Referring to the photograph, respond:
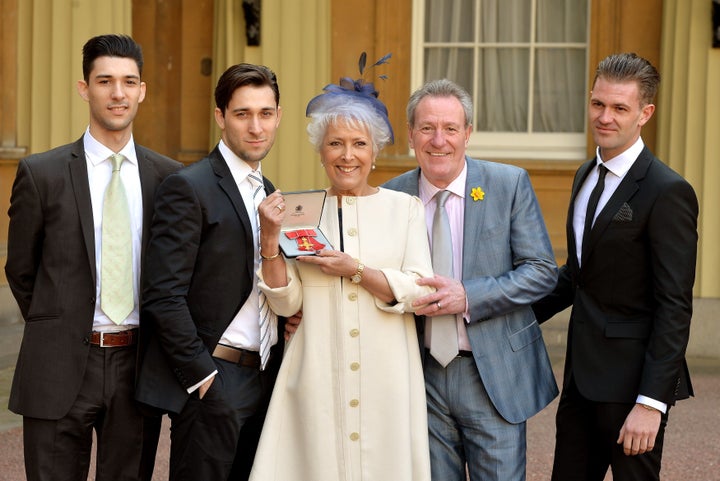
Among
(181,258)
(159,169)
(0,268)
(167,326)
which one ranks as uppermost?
(159,169)

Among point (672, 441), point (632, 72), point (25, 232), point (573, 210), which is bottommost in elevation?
point (672, 441)

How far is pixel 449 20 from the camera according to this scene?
29.0 ft

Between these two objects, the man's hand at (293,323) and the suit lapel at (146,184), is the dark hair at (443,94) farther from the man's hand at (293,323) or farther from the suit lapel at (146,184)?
the suit lapel at (146,184)

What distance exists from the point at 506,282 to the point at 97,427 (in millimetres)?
1477

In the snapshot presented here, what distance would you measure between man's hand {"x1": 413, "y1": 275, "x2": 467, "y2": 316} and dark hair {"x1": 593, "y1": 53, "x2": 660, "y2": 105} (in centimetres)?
87

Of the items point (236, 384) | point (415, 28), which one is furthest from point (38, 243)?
point (415, 28)

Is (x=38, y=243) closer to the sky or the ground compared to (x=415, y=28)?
closer to the ground

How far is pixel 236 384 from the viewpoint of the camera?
3422 millimetres

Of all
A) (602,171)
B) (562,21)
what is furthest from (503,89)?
(602,171)

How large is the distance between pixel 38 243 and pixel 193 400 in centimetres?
76

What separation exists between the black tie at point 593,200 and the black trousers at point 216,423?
1.21 m

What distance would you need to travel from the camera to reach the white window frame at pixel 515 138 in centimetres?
868

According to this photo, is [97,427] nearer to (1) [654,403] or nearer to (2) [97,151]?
(2) [97,151]

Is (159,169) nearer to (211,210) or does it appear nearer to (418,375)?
(211,210)
